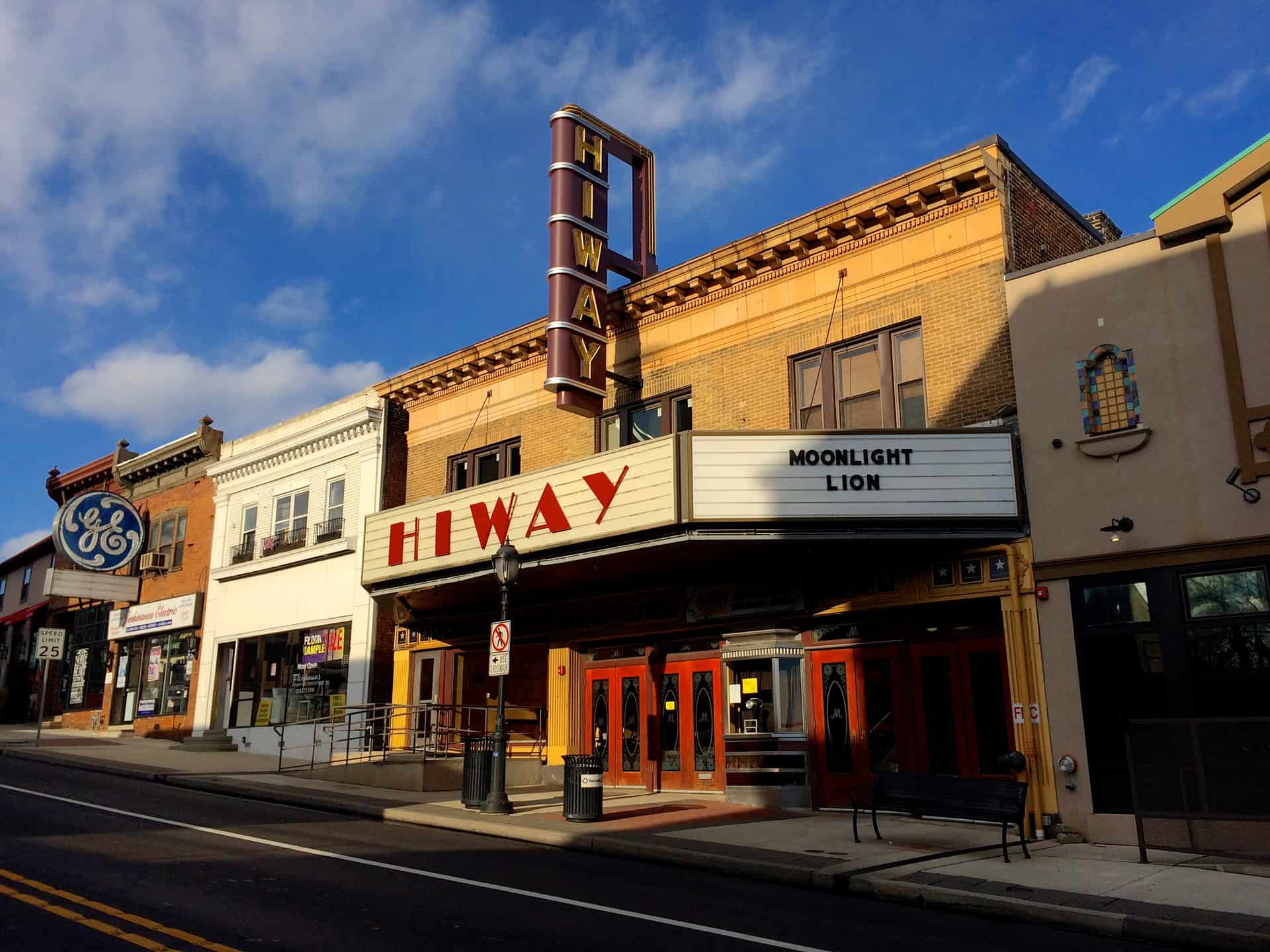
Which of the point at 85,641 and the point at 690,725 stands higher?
the point at 85,641

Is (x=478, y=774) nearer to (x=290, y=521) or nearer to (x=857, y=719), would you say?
(x=857, y=719)

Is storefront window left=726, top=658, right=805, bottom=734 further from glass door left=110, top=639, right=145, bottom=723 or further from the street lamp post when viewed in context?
glass door left=110, top=639, right=145, bottom=723

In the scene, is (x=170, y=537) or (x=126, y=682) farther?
(x=126, y=682)

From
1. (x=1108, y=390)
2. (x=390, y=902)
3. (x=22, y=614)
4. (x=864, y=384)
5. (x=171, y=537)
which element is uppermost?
(x=171, y=537)

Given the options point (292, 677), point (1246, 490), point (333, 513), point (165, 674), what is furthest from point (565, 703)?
point (165, 674)

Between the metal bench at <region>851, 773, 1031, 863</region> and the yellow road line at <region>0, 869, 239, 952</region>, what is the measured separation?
8.09 m

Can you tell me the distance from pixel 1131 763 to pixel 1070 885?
2.24m

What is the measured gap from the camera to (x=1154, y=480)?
14445mm

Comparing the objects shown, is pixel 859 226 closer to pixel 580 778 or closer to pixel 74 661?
pixel 580 778

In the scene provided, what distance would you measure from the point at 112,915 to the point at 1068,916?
8.32 meters

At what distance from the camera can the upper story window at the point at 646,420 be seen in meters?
20.9

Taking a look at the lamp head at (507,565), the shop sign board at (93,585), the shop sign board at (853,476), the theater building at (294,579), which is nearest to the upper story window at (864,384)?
the shop sign board at (853,476)

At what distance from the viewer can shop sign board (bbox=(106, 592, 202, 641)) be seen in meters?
32.9

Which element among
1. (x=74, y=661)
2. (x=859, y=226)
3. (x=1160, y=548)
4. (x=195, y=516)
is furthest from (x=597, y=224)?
(x=74, y=661)
